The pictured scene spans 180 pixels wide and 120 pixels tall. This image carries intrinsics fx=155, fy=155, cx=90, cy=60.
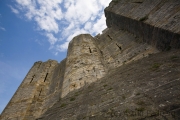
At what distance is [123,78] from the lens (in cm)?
434

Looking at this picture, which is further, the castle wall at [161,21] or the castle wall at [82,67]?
the castle wall at [82,67]

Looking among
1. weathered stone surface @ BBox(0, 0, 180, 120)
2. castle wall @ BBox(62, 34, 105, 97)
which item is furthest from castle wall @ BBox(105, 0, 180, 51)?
castle wall @ BBox(62, 34, 105, 97)

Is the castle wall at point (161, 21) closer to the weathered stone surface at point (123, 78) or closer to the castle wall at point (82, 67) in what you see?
the weathered stone surface at point (123, 78)

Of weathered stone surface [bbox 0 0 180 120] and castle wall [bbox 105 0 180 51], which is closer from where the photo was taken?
weathered stone surface [bbox 0 0 180 120]

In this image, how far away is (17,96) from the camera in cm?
963

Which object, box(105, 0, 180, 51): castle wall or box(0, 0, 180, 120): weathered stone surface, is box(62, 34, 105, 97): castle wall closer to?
box(0, 0, 180, 120): weathered stone surface

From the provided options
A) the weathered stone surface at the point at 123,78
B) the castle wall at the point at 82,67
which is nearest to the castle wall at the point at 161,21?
the weathered stone surface at the point at 123,78

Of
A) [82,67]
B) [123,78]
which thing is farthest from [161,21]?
[82,67]

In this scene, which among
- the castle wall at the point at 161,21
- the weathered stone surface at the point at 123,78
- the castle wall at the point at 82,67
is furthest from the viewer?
the castle wall at the point at 82,67

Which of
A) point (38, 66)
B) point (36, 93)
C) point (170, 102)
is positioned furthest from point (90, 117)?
point (38, 66)

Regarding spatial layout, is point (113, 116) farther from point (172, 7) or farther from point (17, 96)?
point (17, 96)

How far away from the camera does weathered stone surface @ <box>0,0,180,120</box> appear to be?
8.83 feet

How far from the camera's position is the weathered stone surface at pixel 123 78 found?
2.69 m

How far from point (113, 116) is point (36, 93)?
842cm
